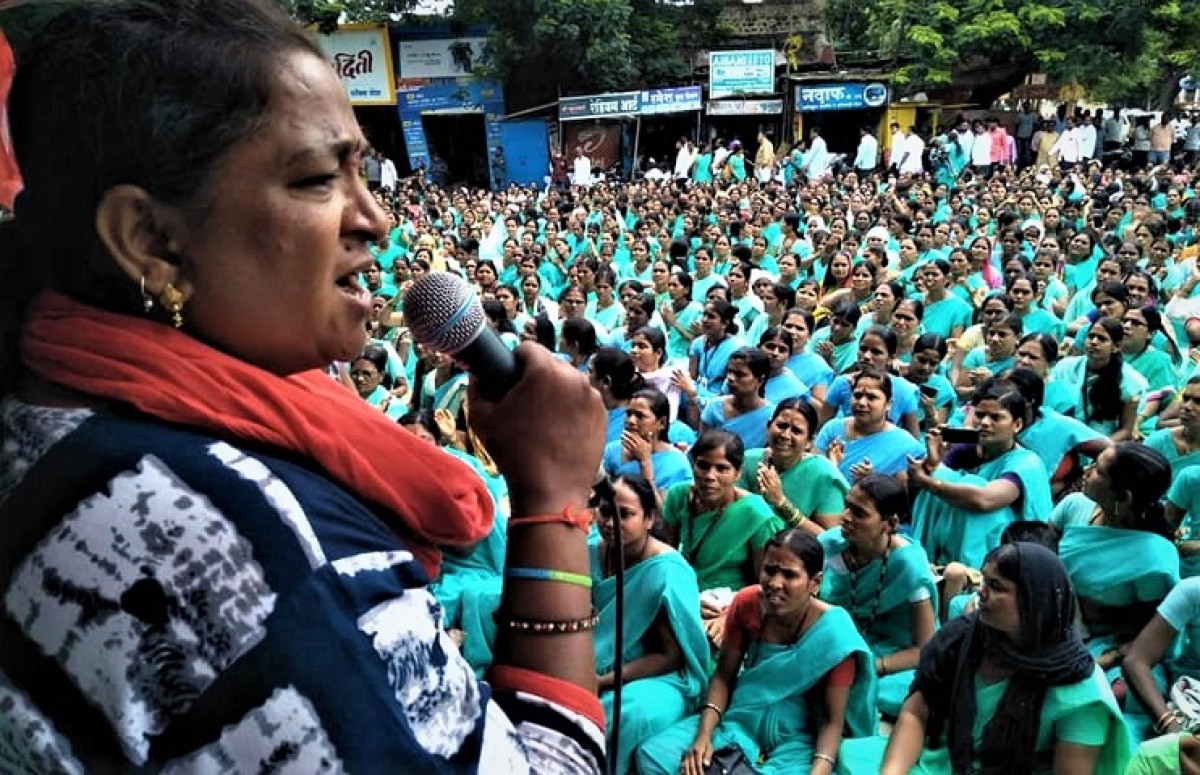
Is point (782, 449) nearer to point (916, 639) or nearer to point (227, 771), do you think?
point (916, 639)

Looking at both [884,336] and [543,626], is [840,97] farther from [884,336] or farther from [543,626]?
[543,626]

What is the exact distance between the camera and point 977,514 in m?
4.07

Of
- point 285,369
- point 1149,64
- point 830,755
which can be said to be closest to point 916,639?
point 830,755

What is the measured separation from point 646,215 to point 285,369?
12.4 meters

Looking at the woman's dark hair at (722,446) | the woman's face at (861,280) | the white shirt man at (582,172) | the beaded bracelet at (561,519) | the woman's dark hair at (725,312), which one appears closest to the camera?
the beaded bracelet at (561,519)

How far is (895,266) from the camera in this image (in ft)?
29.9

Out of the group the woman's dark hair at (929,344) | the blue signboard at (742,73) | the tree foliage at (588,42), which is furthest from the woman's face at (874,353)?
the tree foliage at (588,42)

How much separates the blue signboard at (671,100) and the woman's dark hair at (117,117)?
66.7 feet

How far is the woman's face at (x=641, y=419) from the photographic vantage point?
4.46 meters

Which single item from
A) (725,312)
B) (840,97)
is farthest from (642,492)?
(840,97)

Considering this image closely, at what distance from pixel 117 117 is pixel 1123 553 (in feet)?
11.5

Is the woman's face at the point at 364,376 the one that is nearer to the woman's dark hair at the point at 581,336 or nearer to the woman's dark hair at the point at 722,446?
the woman's dark hair at the point at 581,336

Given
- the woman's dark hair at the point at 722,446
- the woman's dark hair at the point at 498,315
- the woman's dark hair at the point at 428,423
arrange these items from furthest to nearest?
the woman's dark hair at the point at 498,315, the woman's dark hair at the point at 428,423, the woman's dark hair at the point at 722,446

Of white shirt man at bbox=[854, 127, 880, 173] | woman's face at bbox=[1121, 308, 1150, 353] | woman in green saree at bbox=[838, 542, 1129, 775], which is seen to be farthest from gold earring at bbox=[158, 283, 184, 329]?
white shirt man at bbox=[854, 127, 880, 173]
